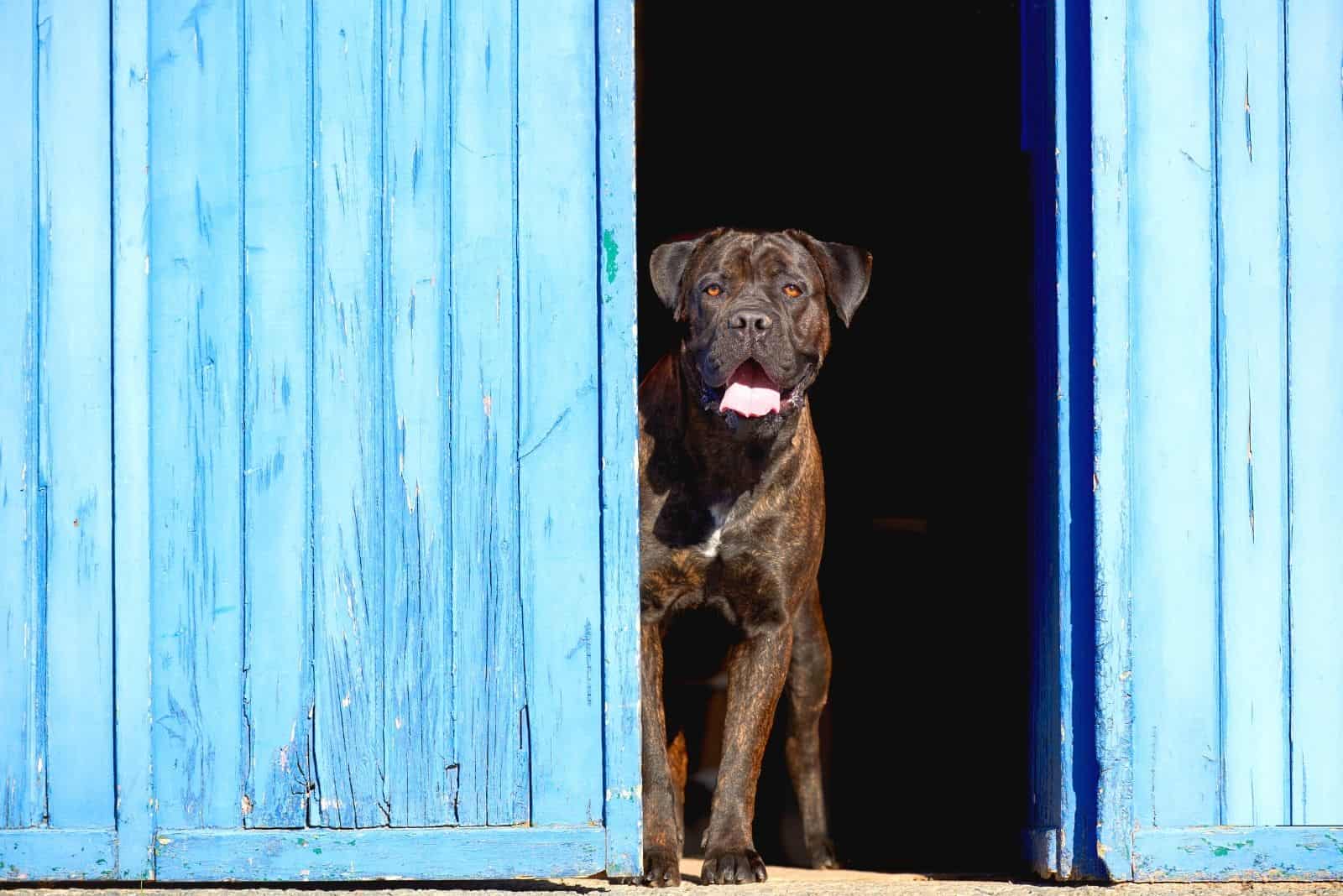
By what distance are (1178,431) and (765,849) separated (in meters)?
2.56

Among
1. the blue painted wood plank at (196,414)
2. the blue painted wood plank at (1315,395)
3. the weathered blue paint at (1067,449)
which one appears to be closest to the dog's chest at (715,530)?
the weathered blue paint at (1067,449)

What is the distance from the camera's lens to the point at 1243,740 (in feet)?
14.3

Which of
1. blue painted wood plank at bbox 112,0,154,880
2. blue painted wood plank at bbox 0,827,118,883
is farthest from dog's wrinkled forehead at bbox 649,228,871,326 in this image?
blue painted wood plank at bbox 0,827,118,883

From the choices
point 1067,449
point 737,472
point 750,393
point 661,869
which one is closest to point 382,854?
point 661,869

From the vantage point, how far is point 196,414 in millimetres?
4328

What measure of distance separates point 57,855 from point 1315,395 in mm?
3388

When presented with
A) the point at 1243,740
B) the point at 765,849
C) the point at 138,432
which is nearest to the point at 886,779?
the point at 765,849

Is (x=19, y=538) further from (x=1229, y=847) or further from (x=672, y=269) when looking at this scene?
(x=1229, y=847)

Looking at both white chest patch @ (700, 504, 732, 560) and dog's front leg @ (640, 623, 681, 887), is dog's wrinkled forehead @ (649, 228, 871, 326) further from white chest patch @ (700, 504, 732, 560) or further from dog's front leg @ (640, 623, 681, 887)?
dog's front leg @ (640, 623, 681, 887)

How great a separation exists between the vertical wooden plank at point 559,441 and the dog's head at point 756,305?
0.68 metres

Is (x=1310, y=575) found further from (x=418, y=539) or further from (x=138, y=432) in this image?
(x=138, y=432)

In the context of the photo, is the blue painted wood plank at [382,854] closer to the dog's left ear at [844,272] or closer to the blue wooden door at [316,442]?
the blue wooden door at [316,442]

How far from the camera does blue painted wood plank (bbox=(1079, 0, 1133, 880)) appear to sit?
4324 millimetres

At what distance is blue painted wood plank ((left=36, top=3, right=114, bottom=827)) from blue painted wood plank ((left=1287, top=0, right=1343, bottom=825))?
3.01 meters
